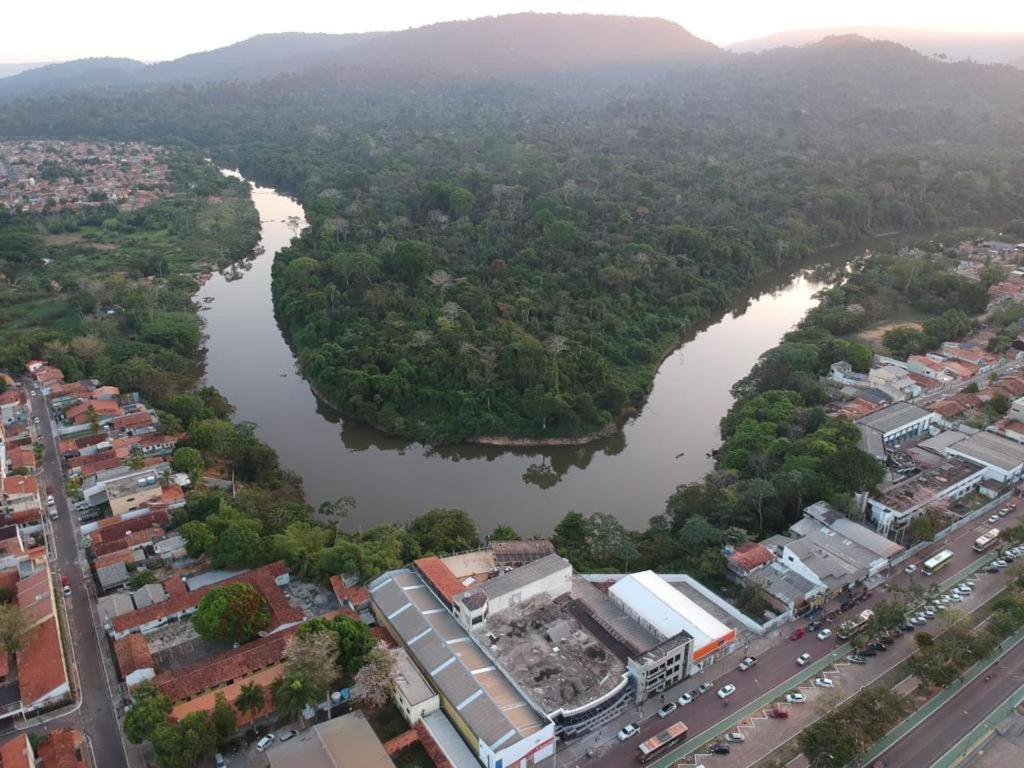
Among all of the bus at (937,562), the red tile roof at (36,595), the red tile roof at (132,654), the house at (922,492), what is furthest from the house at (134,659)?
the house at (922,492)

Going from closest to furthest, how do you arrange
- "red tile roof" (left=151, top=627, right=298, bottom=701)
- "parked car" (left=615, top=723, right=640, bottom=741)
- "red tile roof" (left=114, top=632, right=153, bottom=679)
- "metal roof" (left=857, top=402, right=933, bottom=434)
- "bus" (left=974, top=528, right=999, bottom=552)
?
"parked car" (left=615, top=723, right=640, bottom=741), "red tile roof" (left=151, top=627, right=298, bottom=701), "red tile roof" (left=114, top=632, right=153, bottom=679), "bus" (left=974, top=528, right=999, bottom=552), "metal roof" (left=857, top=402, right=933, bottom=434)

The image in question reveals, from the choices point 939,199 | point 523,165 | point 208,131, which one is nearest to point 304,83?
point 208,131

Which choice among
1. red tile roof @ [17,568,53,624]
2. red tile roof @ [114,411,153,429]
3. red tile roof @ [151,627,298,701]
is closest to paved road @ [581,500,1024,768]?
red tile roof @ [151,627,298,701]

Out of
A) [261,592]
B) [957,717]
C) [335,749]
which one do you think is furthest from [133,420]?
[957,717]

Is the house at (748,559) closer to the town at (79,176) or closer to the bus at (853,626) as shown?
the bus at (853,626)

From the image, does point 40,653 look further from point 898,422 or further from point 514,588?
point 898,422

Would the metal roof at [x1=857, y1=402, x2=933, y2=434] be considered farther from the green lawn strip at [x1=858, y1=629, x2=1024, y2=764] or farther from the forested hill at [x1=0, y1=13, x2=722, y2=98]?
the forested hill at [x1=0, y1=13, x2=722, y2=98]
